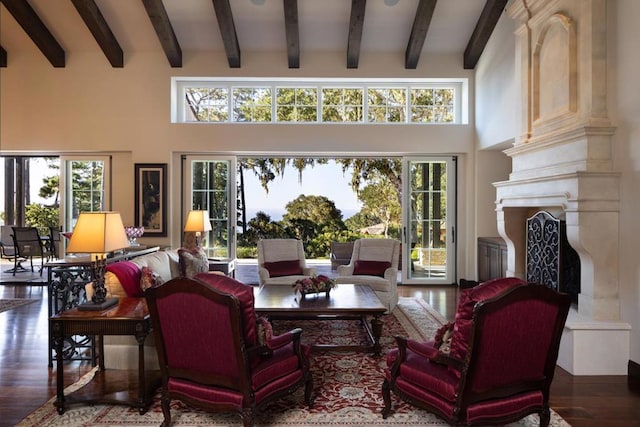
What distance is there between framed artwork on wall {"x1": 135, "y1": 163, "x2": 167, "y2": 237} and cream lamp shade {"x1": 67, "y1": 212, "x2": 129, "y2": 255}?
4.20m

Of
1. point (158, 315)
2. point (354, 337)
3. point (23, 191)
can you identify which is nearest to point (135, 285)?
point (158, 315)

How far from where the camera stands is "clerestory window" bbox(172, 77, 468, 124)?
721 centimetres

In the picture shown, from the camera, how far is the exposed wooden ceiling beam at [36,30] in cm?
606

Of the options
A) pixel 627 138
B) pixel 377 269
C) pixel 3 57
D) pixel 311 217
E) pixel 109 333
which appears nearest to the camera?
pixel 109 333

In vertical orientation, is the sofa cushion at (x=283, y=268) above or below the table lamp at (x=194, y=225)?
below

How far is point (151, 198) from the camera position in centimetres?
701

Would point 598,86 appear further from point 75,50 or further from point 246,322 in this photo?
point 75,50

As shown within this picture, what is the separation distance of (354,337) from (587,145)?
114 inches

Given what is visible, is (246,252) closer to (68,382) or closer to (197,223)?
(197,223)

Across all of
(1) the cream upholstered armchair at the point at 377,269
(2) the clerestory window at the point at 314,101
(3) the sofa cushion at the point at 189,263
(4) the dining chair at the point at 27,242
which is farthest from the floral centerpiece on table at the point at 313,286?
(4) the dining chair at the point at 27,242

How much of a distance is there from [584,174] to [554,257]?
105 cm

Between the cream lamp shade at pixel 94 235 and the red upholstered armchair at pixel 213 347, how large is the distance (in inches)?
30.4

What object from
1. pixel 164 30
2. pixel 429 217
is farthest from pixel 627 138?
pixel 164 30

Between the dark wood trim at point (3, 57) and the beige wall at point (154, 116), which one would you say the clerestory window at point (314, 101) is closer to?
the beige wall at point (154, 116)
